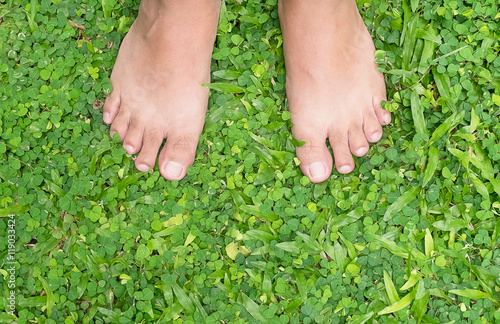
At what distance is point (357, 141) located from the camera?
256 centimetres

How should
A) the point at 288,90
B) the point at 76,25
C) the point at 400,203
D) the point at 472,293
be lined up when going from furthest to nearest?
the point at 76,25 < the point at 288,90 < the point at 400,203 < the point at 472,293

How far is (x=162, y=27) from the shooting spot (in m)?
2.39

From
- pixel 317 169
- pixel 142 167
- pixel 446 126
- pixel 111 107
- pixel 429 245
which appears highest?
pixel 446 126

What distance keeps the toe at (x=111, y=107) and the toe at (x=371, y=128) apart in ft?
4.55

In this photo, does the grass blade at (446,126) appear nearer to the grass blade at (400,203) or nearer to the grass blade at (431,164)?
the grass blade at (431,164)

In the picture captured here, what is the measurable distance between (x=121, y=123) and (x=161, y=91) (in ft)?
0.99

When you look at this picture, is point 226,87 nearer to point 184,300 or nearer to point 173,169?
point 173,169

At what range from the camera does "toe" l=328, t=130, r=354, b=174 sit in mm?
2557

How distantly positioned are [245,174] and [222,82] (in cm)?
55

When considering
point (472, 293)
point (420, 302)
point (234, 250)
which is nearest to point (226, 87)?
point (234, 250)

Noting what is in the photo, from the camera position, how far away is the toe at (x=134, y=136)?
260cm

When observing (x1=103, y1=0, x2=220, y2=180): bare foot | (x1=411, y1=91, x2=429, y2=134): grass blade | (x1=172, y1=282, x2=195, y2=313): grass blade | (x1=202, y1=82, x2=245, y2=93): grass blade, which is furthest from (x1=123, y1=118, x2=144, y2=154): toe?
(x1=411, y1=91, x2=429, y2=134): grass blade

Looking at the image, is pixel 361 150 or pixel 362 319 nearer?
pixel 362 319

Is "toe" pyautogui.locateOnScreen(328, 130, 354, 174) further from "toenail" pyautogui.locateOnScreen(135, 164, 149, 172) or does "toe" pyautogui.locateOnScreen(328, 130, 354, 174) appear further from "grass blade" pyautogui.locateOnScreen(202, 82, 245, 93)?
"toenail" pyautogui.locateOnScreen(135, 164, 149, 172)
